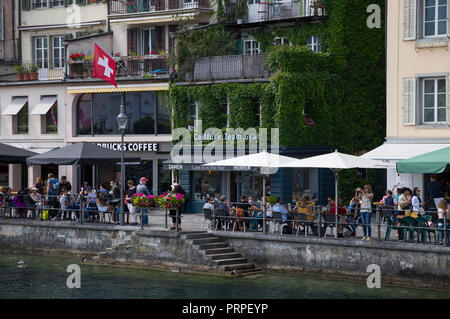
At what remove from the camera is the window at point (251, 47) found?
40844 millimetres

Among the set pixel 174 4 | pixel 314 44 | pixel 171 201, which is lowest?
pixel 171 201

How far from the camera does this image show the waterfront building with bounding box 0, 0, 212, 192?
41.8m

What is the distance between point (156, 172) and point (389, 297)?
1925cm

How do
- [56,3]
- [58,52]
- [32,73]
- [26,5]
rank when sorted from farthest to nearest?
[26,5]
[56,3]
[58,52]
[32,73]

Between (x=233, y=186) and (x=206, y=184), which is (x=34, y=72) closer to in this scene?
(x=206, y=184)

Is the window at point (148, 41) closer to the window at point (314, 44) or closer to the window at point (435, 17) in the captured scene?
the window at point (314, 44)

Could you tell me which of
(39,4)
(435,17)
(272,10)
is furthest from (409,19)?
(39,4)

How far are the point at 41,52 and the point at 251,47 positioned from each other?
1131 centimetres

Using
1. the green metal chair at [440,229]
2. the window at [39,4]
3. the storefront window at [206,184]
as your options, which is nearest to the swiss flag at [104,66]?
the storefront window at [206,184]

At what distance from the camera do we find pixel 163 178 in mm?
41875

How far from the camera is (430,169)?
25781mm
